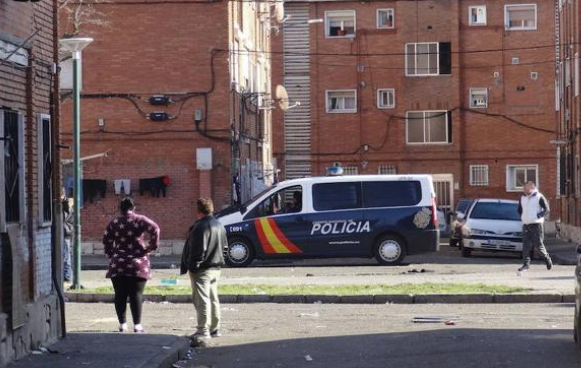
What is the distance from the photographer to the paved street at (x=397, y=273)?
24.2 metres

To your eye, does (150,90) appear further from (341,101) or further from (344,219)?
(341,101)

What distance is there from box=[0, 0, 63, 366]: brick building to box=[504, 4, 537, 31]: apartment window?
41.6 m

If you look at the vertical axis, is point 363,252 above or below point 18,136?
below

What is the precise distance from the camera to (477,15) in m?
55.1

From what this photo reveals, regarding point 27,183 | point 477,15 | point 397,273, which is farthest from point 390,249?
point 477,15

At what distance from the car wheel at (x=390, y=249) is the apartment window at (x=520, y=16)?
1065 inches

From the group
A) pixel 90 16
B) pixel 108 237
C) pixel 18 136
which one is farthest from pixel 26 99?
pixel 90 16

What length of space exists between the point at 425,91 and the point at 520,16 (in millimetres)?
4992

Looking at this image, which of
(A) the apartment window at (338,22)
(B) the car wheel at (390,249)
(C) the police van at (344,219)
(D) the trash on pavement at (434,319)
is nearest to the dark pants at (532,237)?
(C) the police van at (344,219)

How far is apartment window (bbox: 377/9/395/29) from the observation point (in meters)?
55.5

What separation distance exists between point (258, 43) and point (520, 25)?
14298mm

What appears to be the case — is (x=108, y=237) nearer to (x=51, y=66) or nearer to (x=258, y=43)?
(x=51, y=66)

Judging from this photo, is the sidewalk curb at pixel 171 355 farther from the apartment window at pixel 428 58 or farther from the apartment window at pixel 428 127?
the apartment window at pixel 428 58

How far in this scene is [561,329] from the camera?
15703 mm
